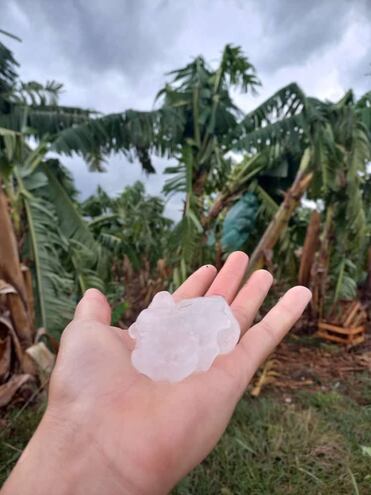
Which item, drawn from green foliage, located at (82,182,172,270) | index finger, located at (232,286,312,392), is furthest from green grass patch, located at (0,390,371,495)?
green foliage, located at (82,182,172,270)

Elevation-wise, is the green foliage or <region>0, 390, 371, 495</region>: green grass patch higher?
the green foliage

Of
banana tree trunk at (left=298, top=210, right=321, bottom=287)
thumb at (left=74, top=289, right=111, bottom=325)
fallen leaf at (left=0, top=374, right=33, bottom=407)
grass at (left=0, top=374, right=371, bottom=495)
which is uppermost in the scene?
thumb at (left=74, top=289, right=111, bottom=325)

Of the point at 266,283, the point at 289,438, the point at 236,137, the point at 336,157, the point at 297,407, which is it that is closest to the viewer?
the point at 266,283

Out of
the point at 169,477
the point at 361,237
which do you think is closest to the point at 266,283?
the point at 169,477

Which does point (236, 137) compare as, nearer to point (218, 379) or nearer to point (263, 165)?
point (263, 165)

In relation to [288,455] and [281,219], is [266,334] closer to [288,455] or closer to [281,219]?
[288,455]

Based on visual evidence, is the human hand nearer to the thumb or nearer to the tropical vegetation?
the thumb

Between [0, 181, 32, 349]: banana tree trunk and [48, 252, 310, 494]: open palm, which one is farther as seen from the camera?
[0, 181, 32, 349]: banana tree trunk

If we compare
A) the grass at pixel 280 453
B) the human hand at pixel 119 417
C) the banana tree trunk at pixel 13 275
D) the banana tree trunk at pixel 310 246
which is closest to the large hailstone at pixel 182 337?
the human hand at pixel 119 417
